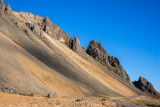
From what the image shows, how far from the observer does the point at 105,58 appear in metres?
161

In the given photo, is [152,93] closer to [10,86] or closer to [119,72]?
[119,72]

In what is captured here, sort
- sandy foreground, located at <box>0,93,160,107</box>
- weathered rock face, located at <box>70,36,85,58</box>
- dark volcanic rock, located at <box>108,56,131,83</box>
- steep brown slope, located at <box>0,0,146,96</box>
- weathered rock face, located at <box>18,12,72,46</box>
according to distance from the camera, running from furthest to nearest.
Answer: dark volcanic rock, located at <box>108,56,131,83</box>
weathered rock face, located at <box>70,36,85,58</box>
weathered rock face, located at <box>18,12,72,46</box>
steep brown slope, located at <box>0,0,146,96</box>
sandy foreground, located at <box>0,93,160,107</box>

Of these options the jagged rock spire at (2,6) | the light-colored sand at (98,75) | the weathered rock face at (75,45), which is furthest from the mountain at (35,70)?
the weathered rock face at (75,45)

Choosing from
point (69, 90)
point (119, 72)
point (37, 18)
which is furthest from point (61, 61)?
point (119, 72)

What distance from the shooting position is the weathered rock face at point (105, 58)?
156625 millimetres

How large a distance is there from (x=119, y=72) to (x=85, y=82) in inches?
4249

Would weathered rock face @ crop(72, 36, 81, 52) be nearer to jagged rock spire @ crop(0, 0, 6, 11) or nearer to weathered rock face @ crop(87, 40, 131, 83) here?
weathered rock face @ crop(87, 40, 131, 83)

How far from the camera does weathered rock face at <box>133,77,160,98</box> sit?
162m

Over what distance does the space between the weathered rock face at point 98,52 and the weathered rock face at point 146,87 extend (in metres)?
→ 52.3

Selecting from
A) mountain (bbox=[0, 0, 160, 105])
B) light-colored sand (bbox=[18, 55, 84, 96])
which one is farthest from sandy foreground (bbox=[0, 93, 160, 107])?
light-colored sand (bbox=[18, 55, 84, 96])

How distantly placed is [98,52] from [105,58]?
10.5 meters

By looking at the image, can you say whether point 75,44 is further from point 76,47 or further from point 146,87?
point 146,87

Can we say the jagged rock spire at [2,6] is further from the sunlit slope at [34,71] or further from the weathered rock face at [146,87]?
the weathered rock face at [146,87]

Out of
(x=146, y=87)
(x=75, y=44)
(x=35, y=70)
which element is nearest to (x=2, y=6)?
(x=35, y=70)
